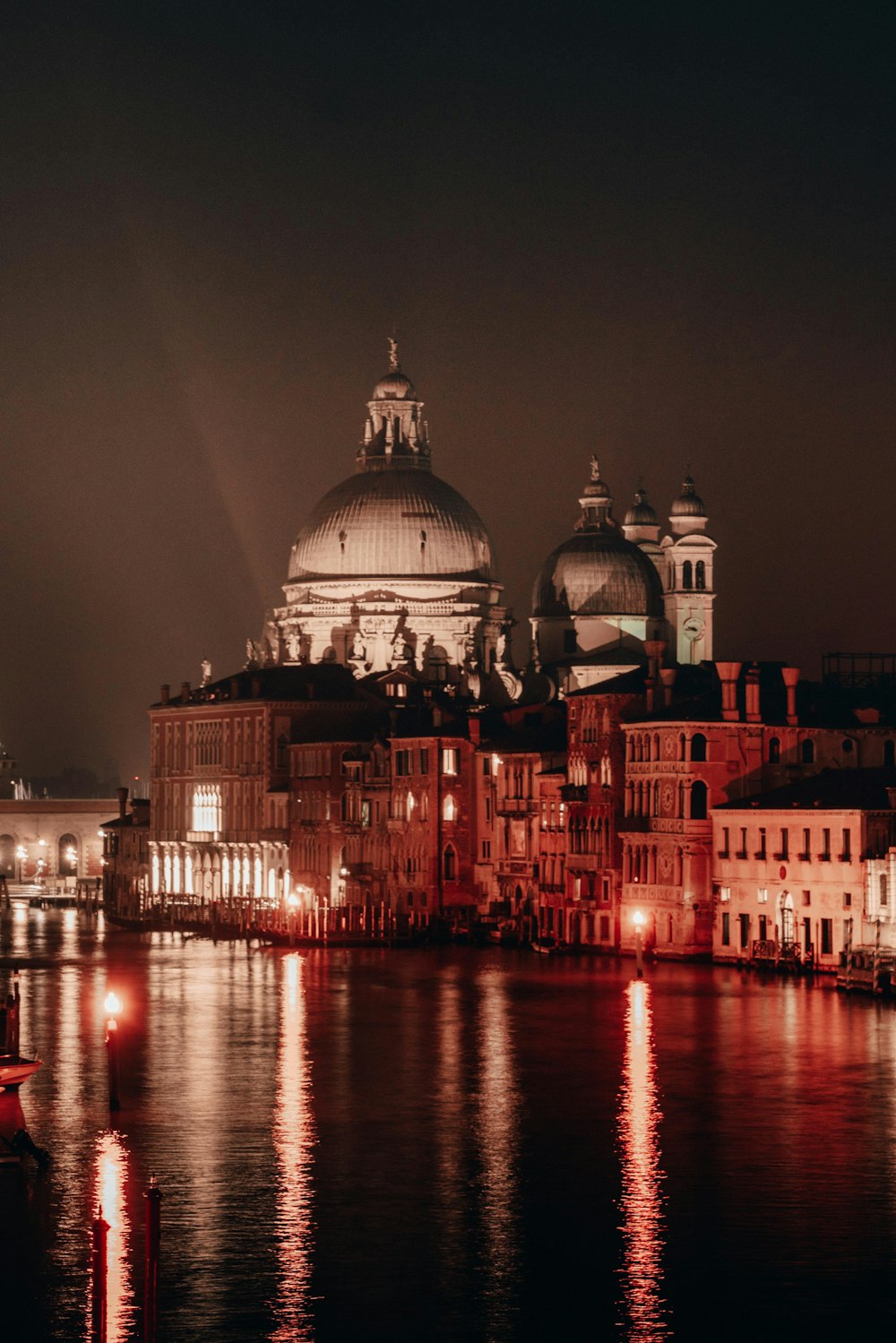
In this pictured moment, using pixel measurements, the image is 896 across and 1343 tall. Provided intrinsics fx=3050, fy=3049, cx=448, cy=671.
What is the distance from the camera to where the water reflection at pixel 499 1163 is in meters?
32.9

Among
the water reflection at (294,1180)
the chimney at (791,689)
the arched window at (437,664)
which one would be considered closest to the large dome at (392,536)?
the arched window at (437,664)

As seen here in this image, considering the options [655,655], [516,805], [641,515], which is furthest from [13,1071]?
[641,515]

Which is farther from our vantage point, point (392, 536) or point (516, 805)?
point (392, 536)

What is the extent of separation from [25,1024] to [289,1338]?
32.7m

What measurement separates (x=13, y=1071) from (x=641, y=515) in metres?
101

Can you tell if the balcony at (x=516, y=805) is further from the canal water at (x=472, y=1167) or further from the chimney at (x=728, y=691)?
the canal water at (x=472, y=1167)

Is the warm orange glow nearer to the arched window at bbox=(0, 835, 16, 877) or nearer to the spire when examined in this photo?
the spire

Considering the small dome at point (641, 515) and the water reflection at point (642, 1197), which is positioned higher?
the small dome at point (641, 515)

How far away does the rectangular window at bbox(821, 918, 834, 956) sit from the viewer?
7138 centimetres

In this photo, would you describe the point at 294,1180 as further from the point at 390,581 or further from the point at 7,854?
the point at 7,854

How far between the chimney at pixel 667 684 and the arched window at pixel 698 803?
5220 mm

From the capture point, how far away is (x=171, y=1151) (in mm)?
42312

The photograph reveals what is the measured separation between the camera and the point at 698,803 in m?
78.7

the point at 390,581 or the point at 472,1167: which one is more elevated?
the point at 390,581
